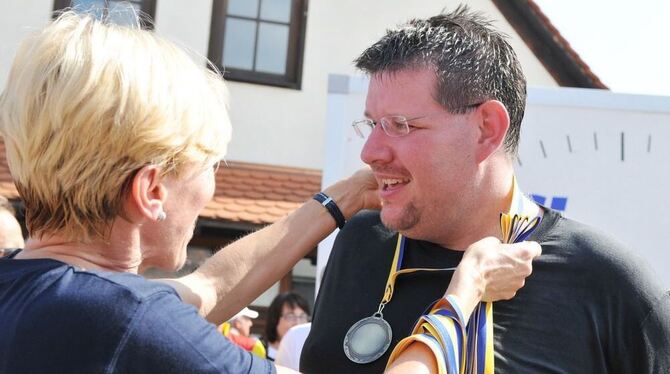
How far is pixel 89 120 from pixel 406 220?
1.05 m

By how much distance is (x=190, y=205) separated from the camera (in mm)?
1971

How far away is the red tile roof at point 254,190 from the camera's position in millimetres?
10539

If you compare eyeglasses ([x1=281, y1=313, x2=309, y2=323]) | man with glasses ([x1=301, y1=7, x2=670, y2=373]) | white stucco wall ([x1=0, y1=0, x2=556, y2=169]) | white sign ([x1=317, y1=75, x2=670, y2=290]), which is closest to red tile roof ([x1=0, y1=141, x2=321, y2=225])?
white stucco wall ([x1=0, y1=0, x2=556, y2=169])

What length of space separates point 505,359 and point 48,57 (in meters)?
1.24

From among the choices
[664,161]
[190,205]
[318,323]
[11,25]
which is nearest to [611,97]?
[664,161]

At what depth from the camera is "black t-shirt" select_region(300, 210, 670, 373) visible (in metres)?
2.30

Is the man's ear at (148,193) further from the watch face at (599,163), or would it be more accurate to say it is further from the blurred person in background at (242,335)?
the blurred person in background at (242,335)

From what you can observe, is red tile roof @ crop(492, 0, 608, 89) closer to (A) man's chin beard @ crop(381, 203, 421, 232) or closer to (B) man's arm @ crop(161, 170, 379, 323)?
(B) man's arm @ crop(161, 170, 379, 323)

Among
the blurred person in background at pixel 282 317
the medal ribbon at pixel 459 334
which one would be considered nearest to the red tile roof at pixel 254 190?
the blurred person in background at pixel 282 317

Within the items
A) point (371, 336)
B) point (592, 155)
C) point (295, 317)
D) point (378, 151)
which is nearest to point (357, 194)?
point (378, 151)

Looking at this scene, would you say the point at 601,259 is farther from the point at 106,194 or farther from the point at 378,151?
the point at 106,194

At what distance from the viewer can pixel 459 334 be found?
6.84 feet

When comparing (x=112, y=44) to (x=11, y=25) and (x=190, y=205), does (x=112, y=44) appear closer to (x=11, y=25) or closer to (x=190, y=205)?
(x=190, y=205)

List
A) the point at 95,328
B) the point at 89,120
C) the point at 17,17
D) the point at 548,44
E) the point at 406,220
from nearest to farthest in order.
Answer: the point at 95,328 → the point at 89,120 → the point at 406,220 → the point at 17,17 → the point at 548,44
